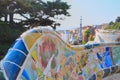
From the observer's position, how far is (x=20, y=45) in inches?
181

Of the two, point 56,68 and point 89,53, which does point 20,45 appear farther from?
point 89,53

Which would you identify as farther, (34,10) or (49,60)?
(34,10)

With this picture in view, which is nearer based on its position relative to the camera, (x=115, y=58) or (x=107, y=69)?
(x=107, y=69)

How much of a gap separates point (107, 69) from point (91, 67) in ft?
3.89

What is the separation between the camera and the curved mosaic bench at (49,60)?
173 inches

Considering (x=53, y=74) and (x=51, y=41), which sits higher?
(x=51, y=41)

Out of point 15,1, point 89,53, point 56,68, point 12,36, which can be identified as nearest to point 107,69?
point 89,53

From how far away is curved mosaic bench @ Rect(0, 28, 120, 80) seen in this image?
14.4 feet

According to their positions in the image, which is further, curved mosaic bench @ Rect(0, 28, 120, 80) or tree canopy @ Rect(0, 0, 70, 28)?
tree canopy @ Rect(0, 0, 70, 28)

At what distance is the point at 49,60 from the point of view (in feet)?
→ 18.4

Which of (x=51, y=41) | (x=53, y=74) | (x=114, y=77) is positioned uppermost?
(x=51, y=41)

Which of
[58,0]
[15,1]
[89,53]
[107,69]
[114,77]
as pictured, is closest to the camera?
[89,53]

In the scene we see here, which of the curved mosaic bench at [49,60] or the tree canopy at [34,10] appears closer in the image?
the curved mosaic bench at [49,60]

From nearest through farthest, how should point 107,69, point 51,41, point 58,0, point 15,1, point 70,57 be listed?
1. point 51,41
2. point 70,57
3. point 107,69
4. point 15,1
5. point 58,0
